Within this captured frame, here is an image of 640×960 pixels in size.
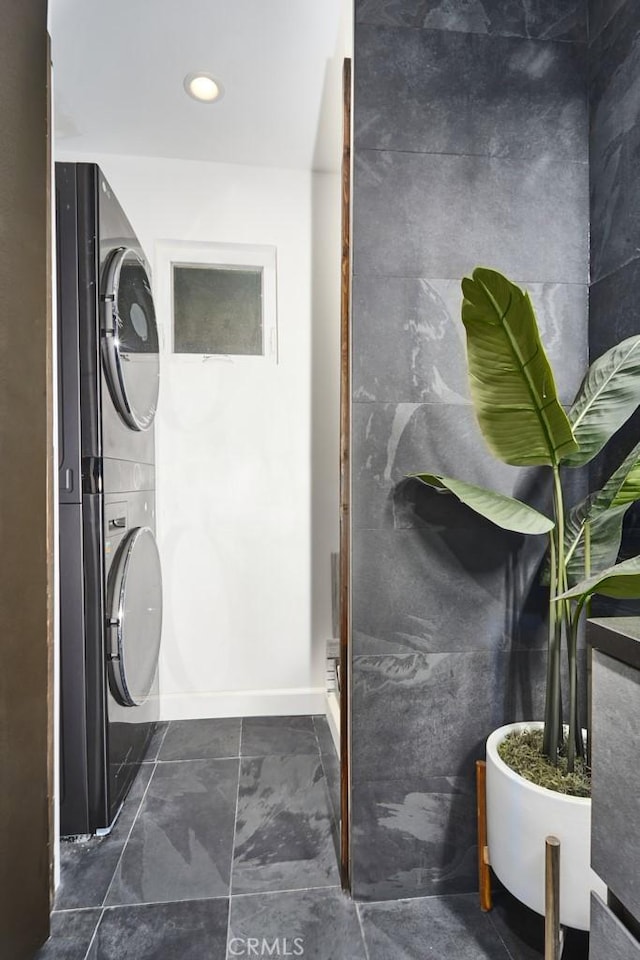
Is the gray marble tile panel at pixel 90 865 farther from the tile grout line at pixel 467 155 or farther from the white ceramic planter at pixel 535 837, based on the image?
the tile grout line at pixel 467 155

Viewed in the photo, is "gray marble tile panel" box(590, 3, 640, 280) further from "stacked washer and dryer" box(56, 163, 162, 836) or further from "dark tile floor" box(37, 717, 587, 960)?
"dark tile floor" box(37, 717, 587, 960)

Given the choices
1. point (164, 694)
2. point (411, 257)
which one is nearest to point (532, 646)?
point (411, 257)

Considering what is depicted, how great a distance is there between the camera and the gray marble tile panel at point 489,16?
1285 millimetres

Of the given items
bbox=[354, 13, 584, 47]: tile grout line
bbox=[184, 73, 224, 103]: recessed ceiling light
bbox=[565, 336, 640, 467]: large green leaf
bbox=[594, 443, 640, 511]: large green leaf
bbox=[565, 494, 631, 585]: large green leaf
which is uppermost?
bbox=[184, 73, 224, 103]: recessed ceiling light

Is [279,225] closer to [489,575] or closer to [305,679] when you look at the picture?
[489,575]

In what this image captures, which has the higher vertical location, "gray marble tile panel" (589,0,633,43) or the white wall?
"gray marble tile panel" (589,0,633,43)

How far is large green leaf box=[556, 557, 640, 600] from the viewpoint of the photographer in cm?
83

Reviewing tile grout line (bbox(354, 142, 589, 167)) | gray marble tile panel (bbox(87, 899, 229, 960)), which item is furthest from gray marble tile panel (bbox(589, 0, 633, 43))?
gray marble tile panel (bbox(87, 899, 229, 960))

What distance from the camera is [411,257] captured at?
1317 mm

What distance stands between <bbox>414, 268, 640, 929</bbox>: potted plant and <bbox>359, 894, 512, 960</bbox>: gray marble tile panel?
0.21 metres

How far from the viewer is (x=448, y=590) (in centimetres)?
134

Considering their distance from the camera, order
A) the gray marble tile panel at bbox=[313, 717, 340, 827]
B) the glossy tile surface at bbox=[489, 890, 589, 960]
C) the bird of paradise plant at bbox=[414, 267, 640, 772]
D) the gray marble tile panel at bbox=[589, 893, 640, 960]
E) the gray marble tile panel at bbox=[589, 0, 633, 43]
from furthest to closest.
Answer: the gray marble tile panel at bbox=[313, 717, 340, 827] → the gray marble tile panel at bbox=[589, 0, 633, 43] → the glossy tile surface at bbox=[489, 890, 589, 960] → the bird of paradise plant at bbox=[414, 267, 640, 772] → the gray marble tile panel at bbox=[589, 893, 640, 960]

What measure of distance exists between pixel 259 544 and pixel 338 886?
1.32m

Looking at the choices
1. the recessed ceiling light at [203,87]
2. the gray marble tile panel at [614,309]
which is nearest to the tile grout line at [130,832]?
the gray marble tile panel at [614,309]
